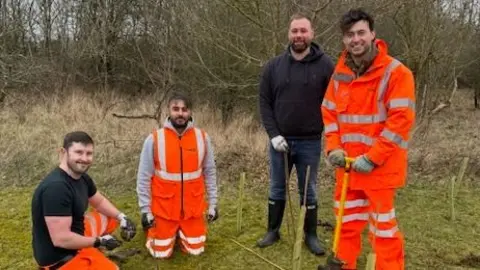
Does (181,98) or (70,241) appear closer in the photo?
(70,241)

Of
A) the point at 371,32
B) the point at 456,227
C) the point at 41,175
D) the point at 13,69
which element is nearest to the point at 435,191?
the point at 456,227

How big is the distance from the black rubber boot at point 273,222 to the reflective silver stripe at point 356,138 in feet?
3.68

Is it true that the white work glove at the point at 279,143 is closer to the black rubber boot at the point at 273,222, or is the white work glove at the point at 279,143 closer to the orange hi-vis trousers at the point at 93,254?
the black rubber boot at the point at 273,222

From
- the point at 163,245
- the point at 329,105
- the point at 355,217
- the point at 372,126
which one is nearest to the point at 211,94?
the point at 163,245

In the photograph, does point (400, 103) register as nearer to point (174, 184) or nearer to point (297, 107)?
point (297, 107)

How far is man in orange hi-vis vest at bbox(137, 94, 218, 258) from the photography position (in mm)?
4027

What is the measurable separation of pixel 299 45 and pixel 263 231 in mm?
1849

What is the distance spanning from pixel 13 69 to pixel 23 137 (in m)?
6.52

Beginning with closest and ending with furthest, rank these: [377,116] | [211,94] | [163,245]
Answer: [377,116], [163,245], [211,94]

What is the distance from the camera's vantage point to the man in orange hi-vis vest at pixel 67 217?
123 inches

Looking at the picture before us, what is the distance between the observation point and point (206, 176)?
4.29m

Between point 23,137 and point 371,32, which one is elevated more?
point 371,32

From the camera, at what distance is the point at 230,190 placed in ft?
19.9

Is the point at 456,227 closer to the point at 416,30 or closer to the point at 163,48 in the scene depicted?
the point at 416,30
